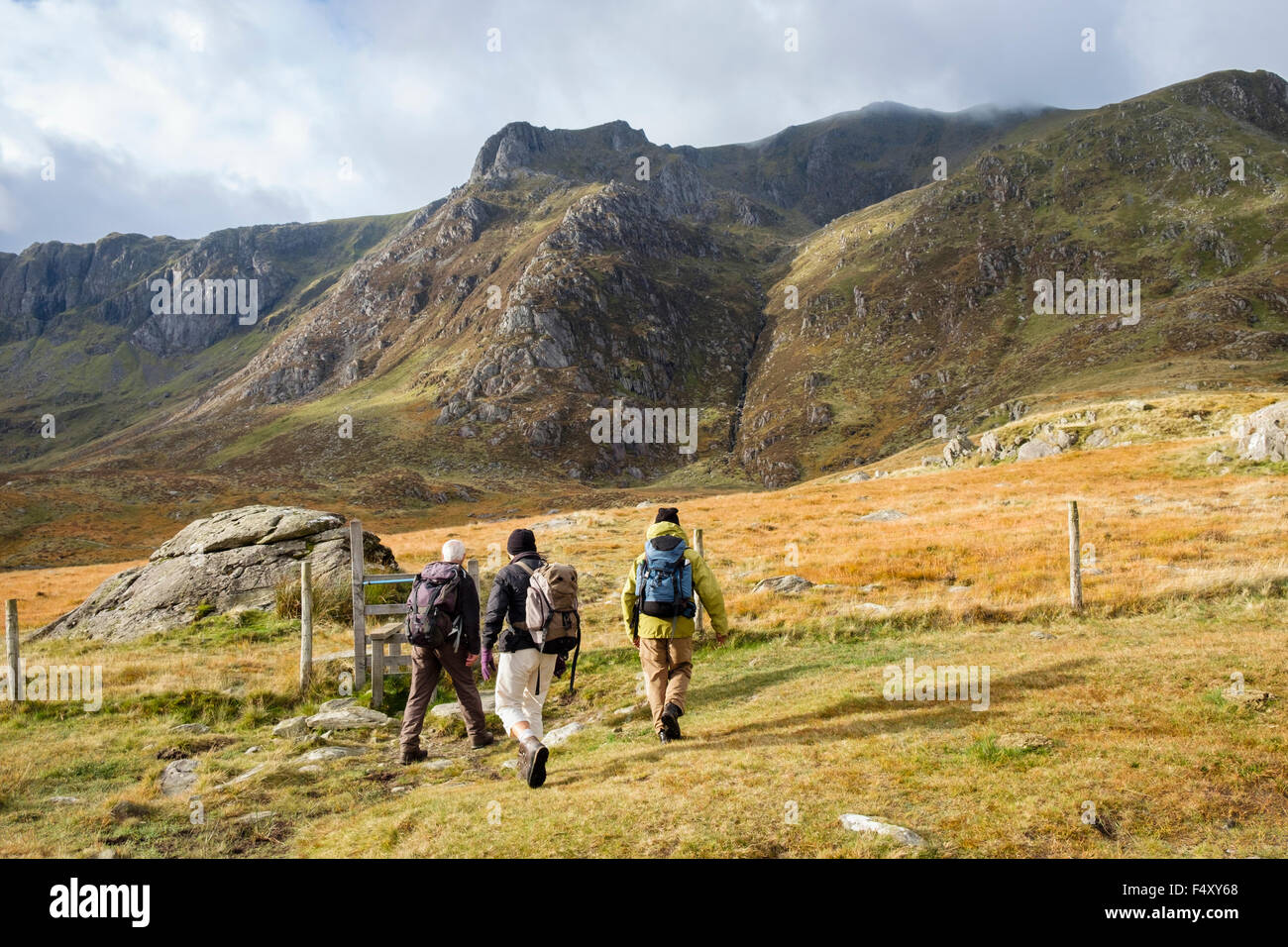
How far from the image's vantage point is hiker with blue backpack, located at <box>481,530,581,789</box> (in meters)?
8.73

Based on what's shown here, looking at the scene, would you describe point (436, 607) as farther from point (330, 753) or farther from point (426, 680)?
point (330, 753)

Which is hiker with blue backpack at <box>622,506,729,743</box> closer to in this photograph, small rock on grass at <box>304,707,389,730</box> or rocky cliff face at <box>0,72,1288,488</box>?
small rock on grass at <box>304,707,389,730</box>

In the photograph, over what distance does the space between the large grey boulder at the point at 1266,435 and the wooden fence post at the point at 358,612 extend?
4132cm

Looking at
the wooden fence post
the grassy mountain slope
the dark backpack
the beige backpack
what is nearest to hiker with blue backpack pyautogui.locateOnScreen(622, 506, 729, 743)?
the beige backpack

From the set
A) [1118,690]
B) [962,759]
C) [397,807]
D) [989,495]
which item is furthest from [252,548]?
[989,495]

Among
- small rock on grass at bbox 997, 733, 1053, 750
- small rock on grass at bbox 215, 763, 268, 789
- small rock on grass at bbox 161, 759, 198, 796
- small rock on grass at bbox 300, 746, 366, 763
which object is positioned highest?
small rock on grass at bbox 997, 733, 1053, 750

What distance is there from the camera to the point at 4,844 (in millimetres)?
7141

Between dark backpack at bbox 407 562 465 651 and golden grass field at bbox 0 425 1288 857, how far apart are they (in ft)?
6.32

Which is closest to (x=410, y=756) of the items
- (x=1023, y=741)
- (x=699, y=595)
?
(x=699, y=595)

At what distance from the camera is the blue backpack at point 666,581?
31.3ft

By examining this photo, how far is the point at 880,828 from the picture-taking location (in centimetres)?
571

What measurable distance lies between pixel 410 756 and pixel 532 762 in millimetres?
3053

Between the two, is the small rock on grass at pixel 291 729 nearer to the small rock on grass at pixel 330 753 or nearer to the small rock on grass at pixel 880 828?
the small rock on grass at pixel 330 753
